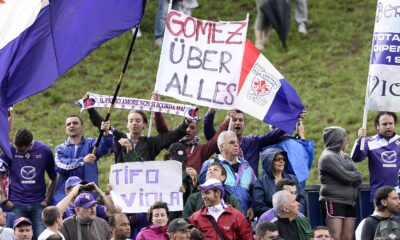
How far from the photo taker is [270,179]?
20.1 metres

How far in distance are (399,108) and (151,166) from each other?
2976 millimetres

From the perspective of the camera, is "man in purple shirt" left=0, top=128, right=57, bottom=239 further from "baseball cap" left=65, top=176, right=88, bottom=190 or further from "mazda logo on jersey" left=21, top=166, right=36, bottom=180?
"baseball cap" left=65, top=176, right=88, bottom=190

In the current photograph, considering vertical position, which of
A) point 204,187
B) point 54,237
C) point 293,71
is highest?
point 293,71

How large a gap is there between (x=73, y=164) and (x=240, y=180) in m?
1.93

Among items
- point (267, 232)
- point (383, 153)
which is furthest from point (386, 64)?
point (267, 232)

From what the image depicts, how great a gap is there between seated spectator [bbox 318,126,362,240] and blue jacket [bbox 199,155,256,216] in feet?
3.17

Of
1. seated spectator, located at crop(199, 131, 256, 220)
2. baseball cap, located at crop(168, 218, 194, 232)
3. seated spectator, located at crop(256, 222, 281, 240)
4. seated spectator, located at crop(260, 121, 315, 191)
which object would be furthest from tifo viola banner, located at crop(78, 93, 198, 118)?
seated spectator, located at crop(256, 222, 281, 240)

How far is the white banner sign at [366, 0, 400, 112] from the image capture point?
66.7 ft

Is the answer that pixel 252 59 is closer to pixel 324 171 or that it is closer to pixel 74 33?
pixel 324 171

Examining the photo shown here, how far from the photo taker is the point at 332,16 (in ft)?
97.4

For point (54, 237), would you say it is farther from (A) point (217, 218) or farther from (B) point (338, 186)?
(B) point (338, 186)

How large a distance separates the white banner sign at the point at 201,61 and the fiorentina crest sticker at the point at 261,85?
57 cm

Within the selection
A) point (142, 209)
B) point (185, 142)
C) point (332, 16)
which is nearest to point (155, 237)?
point (142, 209)

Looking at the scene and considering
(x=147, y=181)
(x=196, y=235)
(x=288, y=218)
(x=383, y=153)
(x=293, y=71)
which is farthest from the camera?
(x=293, y=71)
